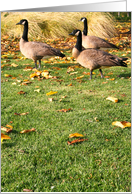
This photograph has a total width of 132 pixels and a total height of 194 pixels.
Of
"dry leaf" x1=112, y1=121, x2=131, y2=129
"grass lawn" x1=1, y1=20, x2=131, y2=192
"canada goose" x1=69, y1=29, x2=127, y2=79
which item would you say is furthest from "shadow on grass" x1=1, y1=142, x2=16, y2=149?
"canada goose" x1=69, y1=29, x2=127, y2=79

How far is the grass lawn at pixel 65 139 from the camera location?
73.8 inches

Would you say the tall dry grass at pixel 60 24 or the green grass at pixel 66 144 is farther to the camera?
the tall dry grass at pixel 60 24

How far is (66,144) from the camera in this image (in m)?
2.43

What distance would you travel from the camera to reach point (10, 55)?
26.3 ft

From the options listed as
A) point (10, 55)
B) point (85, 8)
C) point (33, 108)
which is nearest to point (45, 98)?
point (33, 108)

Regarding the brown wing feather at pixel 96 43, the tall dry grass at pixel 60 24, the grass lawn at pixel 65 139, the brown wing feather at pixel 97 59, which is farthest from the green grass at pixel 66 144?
the tall dry grass at pixel 60 24

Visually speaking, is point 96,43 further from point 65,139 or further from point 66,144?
point 66,144

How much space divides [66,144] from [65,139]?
0.36ft

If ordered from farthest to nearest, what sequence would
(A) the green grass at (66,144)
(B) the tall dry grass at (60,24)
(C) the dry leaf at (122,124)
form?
(B) the tall dry grass at (60,24) → (C) the dry leaf at (122,124) → (A) the green grass at (66,144)

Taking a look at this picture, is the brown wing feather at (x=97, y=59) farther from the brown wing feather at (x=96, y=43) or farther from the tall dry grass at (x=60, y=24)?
the tall dry grass at (x=60, y=24)

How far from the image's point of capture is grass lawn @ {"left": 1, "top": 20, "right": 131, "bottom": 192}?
188 centimetres

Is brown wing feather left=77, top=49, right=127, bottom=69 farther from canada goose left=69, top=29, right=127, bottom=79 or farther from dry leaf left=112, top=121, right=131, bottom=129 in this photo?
dry leaf left=112, top=121, right=131, bottom=129

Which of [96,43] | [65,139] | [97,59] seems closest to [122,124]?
[65,139]

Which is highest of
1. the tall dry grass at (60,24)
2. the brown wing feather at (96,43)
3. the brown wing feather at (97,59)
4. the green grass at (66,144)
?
the tall dry grass at (60,24)
